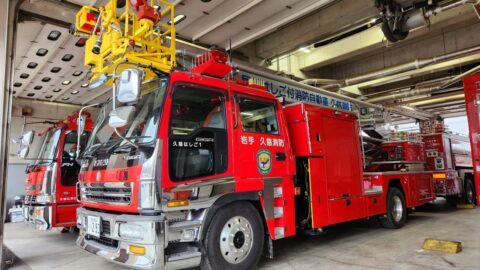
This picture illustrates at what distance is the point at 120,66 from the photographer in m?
4.00

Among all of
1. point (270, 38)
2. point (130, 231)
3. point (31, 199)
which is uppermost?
point (270, 38)

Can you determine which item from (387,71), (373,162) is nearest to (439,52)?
(387,71)

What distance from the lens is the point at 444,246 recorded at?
5.19 meters

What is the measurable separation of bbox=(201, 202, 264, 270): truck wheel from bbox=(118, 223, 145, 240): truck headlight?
0.72m

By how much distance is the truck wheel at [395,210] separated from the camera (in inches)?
275

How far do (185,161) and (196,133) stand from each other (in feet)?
1.09

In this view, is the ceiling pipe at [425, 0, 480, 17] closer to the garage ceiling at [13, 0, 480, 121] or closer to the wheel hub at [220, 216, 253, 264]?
the garage ceiling at [13, 0, 480, 121]

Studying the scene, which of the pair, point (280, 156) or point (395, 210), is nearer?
point (280, 156)

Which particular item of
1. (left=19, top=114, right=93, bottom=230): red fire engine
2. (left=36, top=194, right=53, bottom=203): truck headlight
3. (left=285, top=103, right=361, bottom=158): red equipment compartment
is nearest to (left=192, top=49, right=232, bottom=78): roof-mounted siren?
(left=285, top=103, right=361, bottom=158): red equipment compartment

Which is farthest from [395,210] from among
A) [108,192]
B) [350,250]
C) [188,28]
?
[108,192]

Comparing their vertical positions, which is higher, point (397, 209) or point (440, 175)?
point (440, 175)

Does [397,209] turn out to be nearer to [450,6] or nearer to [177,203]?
[450,6]

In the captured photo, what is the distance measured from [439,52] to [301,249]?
676cm

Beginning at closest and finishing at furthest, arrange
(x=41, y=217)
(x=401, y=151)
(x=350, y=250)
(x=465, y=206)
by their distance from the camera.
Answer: (x=350, y=250) < (x=41, y=217) < (x=401, y=151) < (x=465, y=206)
